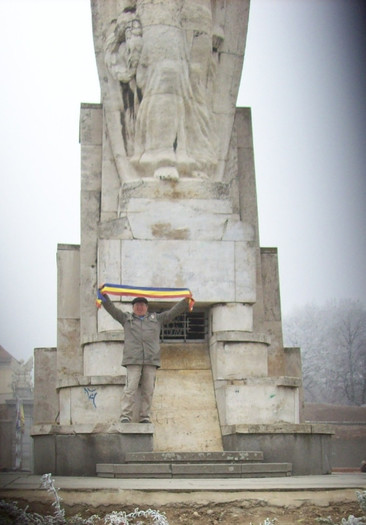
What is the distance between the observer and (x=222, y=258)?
12.6 meters

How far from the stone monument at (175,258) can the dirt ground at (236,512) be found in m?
3.01

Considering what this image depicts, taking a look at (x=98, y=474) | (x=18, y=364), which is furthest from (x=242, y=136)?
(x=18, y=364)

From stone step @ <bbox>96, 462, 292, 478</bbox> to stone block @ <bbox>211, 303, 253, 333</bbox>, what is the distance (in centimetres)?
268

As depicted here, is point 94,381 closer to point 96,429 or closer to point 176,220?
point 96,429

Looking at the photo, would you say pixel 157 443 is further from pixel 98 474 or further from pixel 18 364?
pixel 18 364

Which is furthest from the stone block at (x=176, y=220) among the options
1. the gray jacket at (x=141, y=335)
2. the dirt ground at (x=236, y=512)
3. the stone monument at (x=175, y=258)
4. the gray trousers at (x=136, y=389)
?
the dirt ground at (x=236, y=512)

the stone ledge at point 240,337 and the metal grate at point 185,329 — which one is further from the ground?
the metal grate at point 185,329

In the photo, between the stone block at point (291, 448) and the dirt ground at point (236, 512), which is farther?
the stone block at point (291, 448)

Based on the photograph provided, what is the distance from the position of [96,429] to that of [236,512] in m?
3.59

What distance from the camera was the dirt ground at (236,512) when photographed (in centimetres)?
743

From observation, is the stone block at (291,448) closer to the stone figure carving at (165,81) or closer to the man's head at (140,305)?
the man's head at (140,305)

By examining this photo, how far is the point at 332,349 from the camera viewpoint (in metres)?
33.6

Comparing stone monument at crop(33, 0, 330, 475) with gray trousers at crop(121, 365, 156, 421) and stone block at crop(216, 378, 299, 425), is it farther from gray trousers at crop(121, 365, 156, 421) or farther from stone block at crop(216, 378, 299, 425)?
gray trousers at crop(121, 365, 156, 421)

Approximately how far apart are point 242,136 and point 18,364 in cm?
2102
